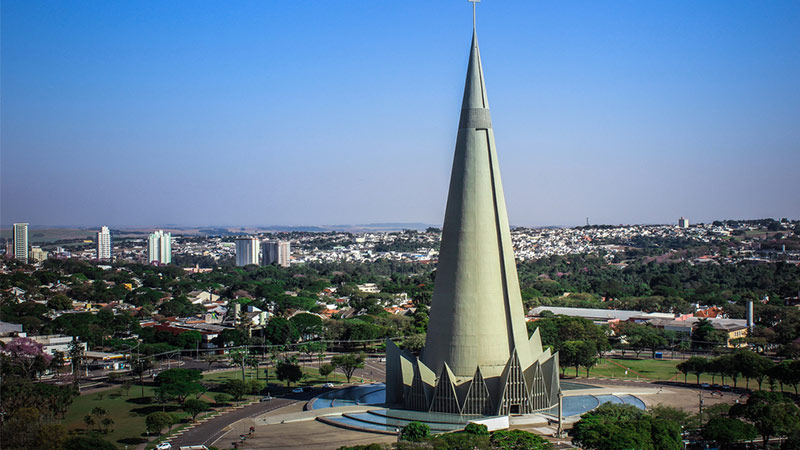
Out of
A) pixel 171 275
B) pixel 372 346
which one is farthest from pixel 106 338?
pixel 171 275

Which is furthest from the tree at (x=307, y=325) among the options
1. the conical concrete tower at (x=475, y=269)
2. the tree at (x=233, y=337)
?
the conical concrete tower at (x=475, y=269)

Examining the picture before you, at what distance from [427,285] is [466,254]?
254ft

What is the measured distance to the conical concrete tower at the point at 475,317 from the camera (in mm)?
34375

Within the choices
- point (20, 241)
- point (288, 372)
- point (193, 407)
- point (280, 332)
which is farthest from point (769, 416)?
point (20, 241)

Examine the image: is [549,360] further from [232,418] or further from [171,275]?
[171,275]

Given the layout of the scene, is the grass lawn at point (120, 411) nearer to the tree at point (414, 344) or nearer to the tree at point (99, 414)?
the tree at point (99, 414)

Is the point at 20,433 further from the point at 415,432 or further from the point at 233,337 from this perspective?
the point at 233,337

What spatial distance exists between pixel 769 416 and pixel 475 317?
1287cm

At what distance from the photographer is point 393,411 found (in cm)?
3522

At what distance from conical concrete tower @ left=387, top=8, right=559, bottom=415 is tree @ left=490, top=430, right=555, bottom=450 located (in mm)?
4893

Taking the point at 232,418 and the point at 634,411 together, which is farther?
the point at 232,418

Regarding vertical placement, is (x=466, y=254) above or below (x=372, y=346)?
above

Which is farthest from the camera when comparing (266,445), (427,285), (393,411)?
(427,285)

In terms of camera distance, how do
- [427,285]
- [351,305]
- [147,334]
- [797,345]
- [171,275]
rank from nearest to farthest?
[797,345]
[147,334]
[351,305]
[427,285]
[171,275]
